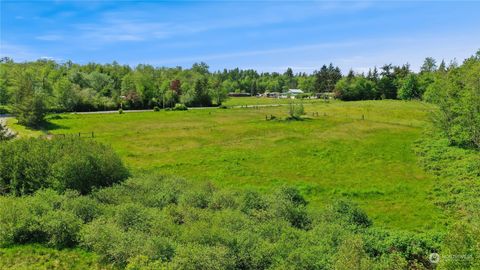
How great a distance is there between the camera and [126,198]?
79.3 feet

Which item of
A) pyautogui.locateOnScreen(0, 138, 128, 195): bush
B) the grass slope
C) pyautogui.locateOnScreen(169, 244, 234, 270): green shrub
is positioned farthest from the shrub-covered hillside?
pyautogui.locateOnScreen(0, 138, 128, 195): bush

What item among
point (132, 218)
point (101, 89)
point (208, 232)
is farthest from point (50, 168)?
point (101, 89)

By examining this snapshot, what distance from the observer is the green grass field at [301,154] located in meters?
31.6

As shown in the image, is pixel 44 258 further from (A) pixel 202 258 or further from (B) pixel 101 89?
(B) pixel 101 89

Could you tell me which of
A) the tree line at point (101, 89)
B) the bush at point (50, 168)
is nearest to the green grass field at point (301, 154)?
the bush at point (50, 168)

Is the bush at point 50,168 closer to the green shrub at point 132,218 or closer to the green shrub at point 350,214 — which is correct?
the green shrub at point 132,218

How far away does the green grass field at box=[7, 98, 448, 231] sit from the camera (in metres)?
31.6

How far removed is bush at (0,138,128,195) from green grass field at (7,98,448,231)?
9320 millimetres

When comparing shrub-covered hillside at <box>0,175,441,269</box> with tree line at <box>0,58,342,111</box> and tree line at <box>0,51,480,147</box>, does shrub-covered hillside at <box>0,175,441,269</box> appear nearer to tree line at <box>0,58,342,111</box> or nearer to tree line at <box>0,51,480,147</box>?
tree line at <box>0,51,480,147</box>

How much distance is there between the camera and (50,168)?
26625 millimetres

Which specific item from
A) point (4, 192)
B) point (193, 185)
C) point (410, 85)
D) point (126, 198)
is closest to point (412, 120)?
point (410, 85)

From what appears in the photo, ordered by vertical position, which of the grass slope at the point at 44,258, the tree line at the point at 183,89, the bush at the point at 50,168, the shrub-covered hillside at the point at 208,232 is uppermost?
the tree line at the point at 183,89

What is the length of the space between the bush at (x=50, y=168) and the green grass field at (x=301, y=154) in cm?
932

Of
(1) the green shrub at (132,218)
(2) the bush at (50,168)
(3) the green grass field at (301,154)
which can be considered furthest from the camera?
(3) the green grass field at (301,154)
